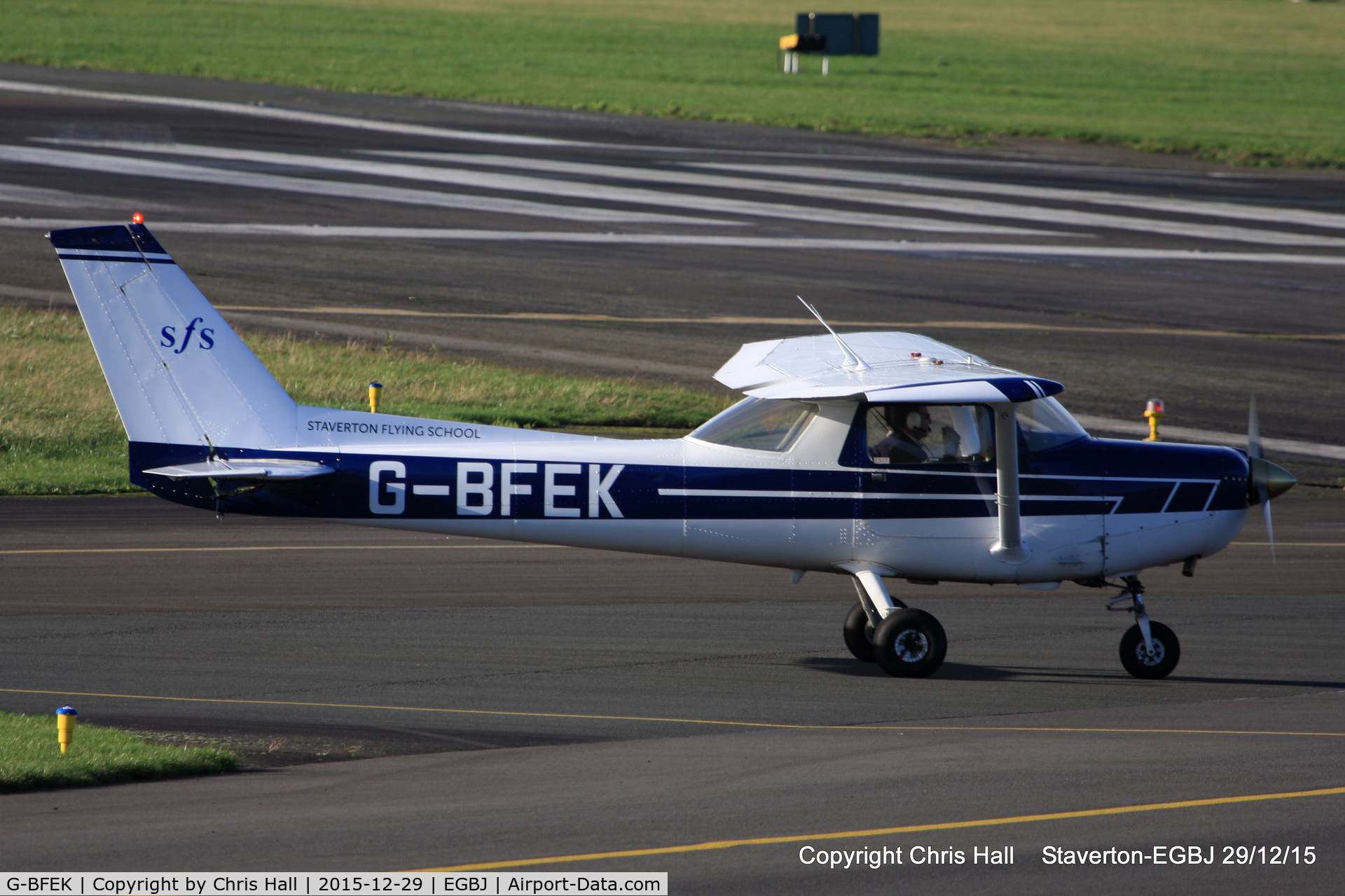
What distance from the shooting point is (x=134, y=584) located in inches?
607

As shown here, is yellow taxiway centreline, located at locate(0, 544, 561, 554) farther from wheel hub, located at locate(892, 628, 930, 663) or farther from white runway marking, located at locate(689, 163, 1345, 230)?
white runway marking, located at locate(689, 163, 1345, 230)

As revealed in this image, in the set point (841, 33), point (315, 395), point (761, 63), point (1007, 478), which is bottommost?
point (315, 395)

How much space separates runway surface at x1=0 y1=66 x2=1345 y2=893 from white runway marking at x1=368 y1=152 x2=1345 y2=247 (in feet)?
7.61

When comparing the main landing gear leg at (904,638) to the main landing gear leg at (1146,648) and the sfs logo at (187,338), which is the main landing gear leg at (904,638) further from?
the sfs logo at (187,338)

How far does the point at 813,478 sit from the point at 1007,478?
61.3 inches

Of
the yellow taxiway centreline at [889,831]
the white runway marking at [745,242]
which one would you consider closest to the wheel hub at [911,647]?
the yellow taxiway centreline at [889,831]

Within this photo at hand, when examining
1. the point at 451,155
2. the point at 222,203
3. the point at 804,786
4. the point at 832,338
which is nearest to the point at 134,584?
the point at 832,338

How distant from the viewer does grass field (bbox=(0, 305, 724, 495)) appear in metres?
21.2

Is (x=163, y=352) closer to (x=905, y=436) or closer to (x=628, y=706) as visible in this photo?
(x=628, y=706)

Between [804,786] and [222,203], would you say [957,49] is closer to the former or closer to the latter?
[222,203]

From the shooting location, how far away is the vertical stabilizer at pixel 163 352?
11.9 metres

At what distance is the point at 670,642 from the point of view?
14000mm

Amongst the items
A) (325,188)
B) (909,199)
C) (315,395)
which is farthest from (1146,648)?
(325,188)

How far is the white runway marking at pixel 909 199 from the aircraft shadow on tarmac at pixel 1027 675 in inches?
1093
